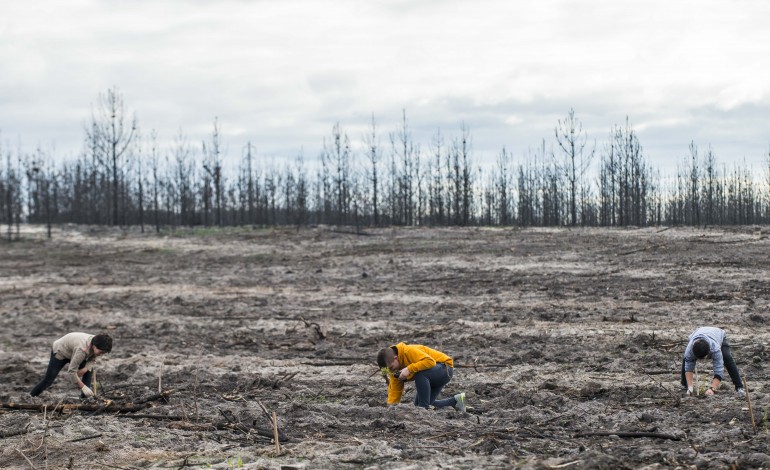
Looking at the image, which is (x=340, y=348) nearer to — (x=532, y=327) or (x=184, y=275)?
(x=532, y=327)

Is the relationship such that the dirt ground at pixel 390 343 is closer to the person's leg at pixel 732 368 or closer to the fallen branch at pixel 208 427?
the fallen branch at pixel 208 427

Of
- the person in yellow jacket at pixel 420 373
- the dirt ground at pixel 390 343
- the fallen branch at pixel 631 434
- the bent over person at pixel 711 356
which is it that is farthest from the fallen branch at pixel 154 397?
the bent over person at pixel 711 356

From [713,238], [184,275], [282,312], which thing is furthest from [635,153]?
[282,312]

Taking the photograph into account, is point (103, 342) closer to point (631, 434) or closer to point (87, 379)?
point (87, 379)

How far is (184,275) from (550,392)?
1769 cm

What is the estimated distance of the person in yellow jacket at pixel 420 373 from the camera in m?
9.09

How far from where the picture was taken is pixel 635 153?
5369cm

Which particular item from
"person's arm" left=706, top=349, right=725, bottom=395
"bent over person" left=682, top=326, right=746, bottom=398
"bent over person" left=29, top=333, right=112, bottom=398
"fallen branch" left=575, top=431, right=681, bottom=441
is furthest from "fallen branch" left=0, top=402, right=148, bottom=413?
"person's arm" left=706, top=349, right=725, bottom=395

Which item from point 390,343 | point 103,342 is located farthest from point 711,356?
point 103,342

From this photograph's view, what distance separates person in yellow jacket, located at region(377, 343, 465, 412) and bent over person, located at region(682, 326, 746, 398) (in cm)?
276

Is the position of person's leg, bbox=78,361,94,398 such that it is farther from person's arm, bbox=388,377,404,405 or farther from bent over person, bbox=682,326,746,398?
bent over person, bbox=682,326,746,398

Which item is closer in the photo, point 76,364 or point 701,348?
point 701,348

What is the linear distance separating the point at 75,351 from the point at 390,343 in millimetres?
5999

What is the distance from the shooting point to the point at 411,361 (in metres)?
9.26
